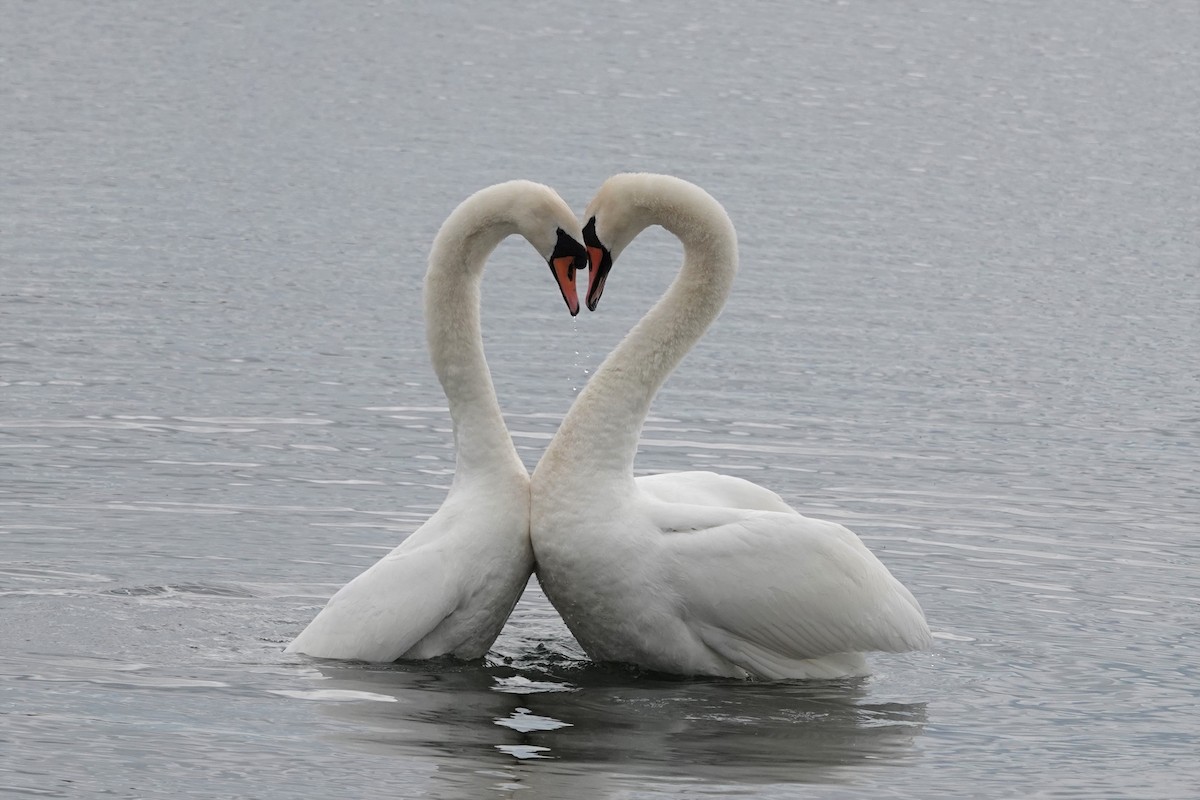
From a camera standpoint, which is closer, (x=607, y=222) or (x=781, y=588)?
(x=781, y=588)

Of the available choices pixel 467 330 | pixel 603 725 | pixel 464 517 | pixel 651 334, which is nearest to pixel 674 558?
pixel 603 725

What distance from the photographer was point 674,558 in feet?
30.0

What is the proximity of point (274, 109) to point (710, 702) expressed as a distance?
22.1m

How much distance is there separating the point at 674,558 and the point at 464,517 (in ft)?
2.93

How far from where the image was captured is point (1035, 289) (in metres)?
19.5

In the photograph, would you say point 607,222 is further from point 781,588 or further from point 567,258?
point 781,588

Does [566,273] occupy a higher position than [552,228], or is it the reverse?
[552,228]

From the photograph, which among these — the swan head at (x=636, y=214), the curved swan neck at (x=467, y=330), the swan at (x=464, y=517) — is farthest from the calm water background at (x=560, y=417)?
the swan head at (x=636, y=214)

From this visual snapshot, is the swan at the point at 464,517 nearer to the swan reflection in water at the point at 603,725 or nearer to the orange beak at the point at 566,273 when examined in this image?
the orange beak at the point at 566,273

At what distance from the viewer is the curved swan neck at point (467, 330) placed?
31.5ft

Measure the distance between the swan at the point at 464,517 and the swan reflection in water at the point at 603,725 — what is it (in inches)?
6.0

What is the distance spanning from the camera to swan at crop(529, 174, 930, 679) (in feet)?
30.1

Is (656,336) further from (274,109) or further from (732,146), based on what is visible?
(274,109)

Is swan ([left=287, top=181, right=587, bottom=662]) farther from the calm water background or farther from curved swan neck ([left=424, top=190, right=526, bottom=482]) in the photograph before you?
the calm water background
